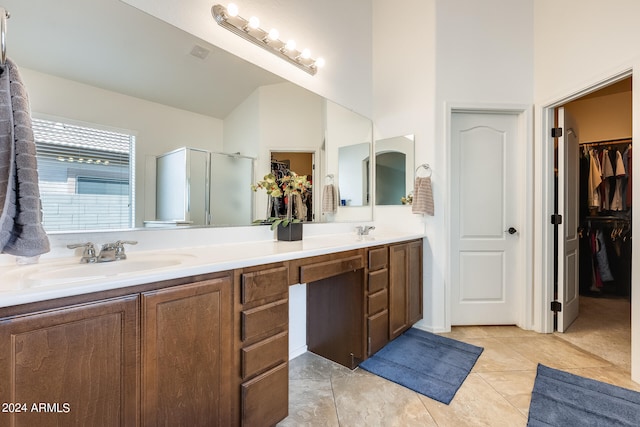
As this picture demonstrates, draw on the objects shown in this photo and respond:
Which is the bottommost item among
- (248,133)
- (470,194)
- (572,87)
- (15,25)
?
(470,194)

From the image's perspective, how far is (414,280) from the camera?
8.09 feet

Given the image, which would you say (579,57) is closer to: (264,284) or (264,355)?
(264,284)

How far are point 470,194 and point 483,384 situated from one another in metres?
1.56

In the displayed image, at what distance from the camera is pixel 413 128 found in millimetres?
2701

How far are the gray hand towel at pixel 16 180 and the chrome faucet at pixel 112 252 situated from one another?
0.30 meters

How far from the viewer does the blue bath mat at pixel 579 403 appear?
146 cm

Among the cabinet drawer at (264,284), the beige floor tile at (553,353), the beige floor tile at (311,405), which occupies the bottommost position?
the beige floor tile at (311,405)

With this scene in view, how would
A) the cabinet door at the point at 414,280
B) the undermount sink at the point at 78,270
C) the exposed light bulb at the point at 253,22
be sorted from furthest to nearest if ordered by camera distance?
the cabinet door at the point at 414,280
the exposed light bulb at the point at 253,22
the undermount sink at the point at 78,270

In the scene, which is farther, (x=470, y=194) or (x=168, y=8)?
(x=470, y=194)

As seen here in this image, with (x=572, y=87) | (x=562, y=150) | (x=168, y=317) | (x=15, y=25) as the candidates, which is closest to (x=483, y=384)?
(x=168, y=317)

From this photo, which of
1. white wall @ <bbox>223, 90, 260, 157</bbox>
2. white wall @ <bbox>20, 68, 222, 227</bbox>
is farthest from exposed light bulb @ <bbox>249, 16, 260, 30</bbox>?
white wall @ <bbox>20, 68, 222, 227</bbox>

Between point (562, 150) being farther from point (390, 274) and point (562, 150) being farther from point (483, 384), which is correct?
point (483, 384)

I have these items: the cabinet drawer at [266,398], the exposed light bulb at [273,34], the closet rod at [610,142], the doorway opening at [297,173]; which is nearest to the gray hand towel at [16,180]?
the cabinet drawer at [266,398]

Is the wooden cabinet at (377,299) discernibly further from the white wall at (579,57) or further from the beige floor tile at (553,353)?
the white wall at (579,57)
